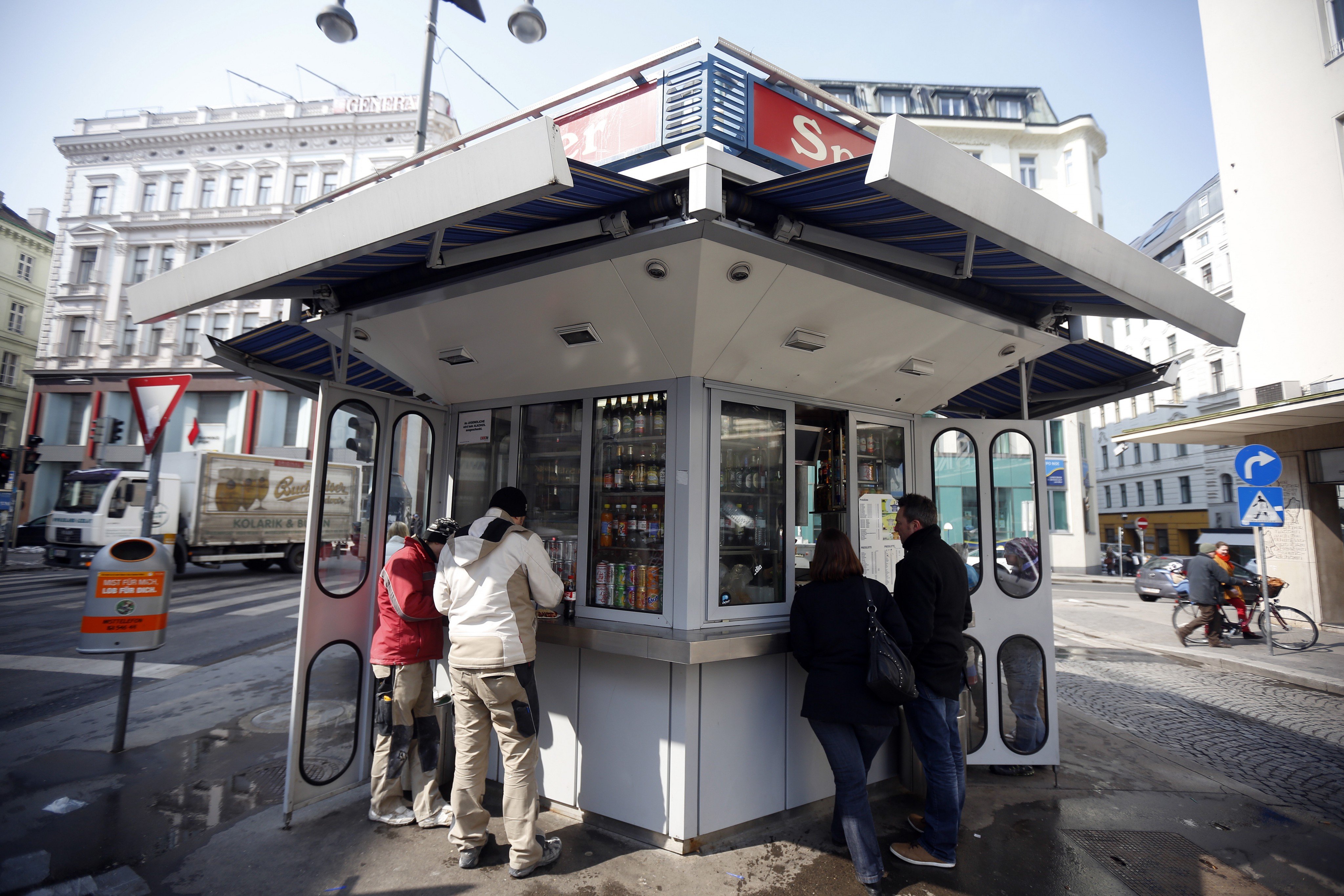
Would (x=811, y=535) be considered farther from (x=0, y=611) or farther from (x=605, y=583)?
(x=0, y=611)

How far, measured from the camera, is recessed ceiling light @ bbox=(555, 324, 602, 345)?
393cm

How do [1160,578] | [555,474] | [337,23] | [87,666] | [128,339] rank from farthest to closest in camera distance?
1. [128,339]
2. [1160,578]
3. [87,666]
4. [337,23]
5. [555,474]

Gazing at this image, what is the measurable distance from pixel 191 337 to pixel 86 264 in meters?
7.30

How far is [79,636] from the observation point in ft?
32.1

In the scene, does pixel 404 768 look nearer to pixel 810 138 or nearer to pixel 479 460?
pixel 479 460

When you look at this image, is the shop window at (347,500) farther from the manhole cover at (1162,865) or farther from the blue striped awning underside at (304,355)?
the manhole cover at (1162,865)

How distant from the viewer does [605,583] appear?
4.39 meters

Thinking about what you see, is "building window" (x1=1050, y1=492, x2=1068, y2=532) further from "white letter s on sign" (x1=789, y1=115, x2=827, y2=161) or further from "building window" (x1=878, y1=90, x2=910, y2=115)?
"white letter s on sign" (x1=789, y1=115, x2=827, y2=161)

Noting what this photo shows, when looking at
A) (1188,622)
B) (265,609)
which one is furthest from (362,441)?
(1188,622)

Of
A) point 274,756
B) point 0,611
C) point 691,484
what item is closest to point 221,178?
point 0,611

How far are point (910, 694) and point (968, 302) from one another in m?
2.34

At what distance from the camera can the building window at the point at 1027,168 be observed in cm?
3191

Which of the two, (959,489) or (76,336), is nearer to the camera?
(959,489)

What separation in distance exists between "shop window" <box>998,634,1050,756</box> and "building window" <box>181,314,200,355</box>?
35084 millimetres
